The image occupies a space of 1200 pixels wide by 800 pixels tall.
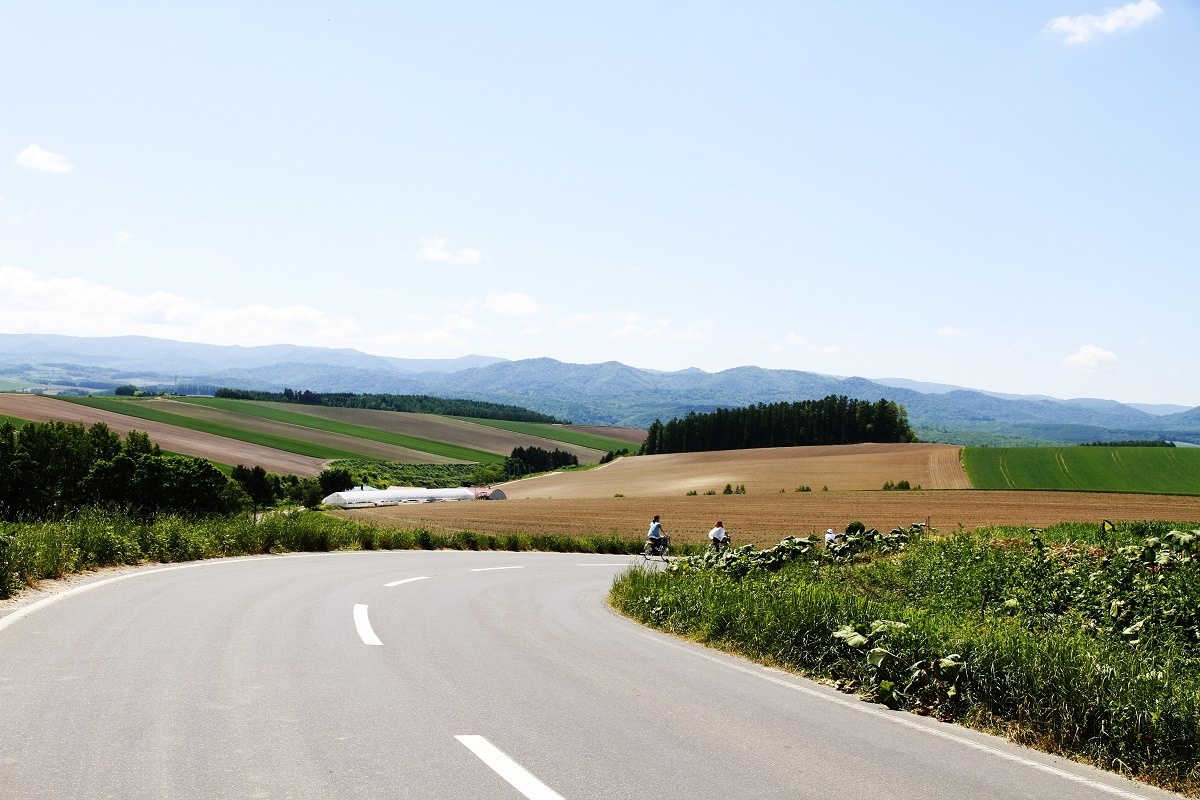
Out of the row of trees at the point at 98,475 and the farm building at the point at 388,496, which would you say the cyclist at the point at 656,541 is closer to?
the row of trees at the point at 98,475

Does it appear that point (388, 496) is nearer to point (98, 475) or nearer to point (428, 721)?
point (98, 475)

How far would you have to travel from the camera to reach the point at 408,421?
164 m

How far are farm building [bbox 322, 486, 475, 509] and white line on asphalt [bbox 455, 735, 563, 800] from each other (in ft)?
245

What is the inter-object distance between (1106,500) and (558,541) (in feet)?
120

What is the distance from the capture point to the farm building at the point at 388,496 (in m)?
80.6

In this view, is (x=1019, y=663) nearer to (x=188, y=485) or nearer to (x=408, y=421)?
(x=188, y=485)

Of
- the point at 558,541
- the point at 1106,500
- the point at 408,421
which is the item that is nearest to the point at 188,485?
the point at 558,541

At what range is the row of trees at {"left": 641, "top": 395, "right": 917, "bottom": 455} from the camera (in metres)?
125

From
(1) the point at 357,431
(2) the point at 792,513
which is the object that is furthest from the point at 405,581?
(1) the point at 357,431

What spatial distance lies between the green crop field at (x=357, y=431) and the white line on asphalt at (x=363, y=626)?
119700mm

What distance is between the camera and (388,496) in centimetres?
8394

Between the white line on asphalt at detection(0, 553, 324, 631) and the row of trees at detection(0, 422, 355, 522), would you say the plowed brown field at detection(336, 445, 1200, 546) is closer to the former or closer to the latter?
the row of trees at detection(0, 422, 355, 522)

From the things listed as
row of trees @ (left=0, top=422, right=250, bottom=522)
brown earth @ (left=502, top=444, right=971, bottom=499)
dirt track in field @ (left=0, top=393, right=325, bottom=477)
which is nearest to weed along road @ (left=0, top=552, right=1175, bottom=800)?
row of trees @ (left=0, top=422, right=250, bottom=522)

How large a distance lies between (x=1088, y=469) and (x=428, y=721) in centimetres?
8031
